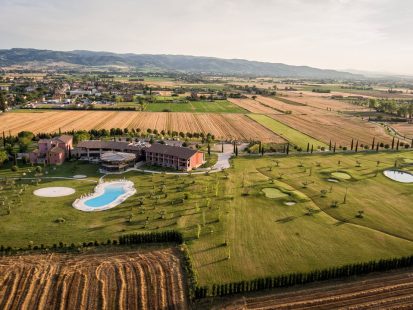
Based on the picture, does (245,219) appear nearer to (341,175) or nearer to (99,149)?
(341,175)

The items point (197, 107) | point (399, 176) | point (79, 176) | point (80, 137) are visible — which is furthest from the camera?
point (197, 107)

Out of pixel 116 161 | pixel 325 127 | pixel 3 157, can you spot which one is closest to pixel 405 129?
pixel 325 127

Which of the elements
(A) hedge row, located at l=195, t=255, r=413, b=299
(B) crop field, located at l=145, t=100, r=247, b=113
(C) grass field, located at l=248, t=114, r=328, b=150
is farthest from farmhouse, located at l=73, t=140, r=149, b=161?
(B) crop field, located at l=145, t=100, r=247, b=113

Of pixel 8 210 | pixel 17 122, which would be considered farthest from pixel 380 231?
pixel 17 122

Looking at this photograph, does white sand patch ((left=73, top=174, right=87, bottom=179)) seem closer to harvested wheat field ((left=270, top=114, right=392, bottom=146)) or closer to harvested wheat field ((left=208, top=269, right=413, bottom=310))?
harvested wheat field ((left=208, top=269, right=413, bottom=310))

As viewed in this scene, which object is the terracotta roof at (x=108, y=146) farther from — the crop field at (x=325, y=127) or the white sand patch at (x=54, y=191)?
the crop field at (x=325, y=127)

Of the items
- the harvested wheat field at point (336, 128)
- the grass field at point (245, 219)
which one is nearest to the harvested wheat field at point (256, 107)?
the harvested wheat field at point (336, 128)

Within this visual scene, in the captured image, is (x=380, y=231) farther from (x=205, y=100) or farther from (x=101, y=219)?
(x=205, y=100)
